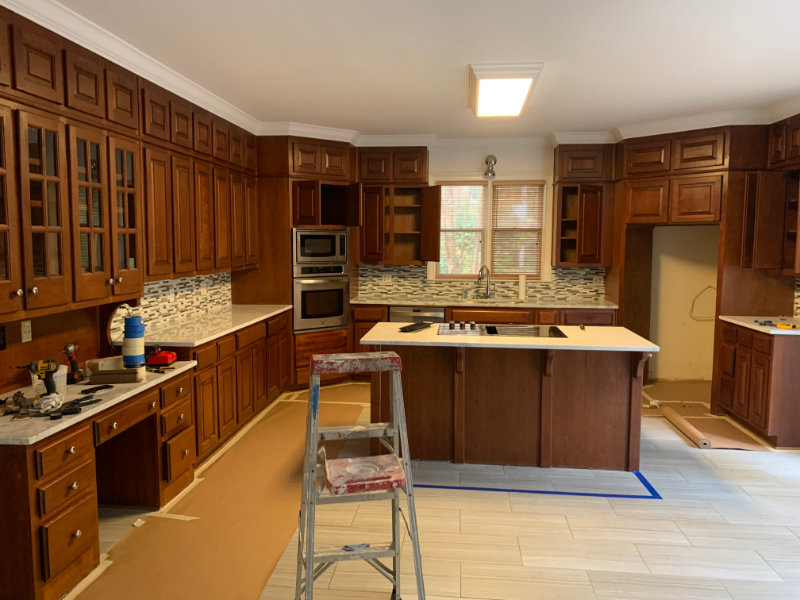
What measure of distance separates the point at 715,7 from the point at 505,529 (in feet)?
9.25

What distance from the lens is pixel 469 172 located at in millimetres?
6035

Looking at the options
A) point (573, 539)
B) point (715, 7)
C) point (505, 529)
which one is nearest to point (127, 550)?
point (505, 529)

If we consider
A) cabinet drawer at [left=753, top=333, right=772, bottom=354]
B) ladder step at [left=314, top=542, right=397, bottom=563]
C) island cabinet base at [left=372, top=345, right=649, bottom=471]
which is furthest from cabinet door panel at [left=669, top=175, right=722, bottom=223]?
ladder step at [left=314, top=542, right=397, bottom=563]

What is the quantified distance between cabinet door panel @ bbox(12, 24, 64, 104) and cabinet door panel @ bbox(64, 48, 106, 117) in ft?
0.19

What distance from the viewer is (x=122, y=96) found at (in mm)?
3146

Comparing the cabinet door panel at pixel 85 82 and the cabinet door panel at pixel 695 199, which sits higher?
the cabinet door panel at pixel 85 82

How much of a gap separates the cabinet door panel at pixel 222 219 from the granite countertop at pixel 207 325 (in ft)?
1.51

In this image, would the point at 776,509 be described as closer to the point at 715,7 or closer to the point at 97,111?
the point at 715,7

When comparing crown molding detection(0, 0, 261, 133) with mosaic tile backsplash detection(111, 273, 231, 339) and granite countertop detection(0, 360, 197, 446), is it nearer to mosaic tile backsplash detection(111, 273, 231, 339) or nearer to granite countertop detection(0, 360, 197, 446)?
mosaic tile backsplash detection(111, 273, 231, 339)

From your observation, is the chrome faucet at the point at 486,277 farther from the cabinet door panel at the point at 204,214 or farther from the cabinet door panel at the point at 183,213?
the cabinet door panel at the point at 183,213

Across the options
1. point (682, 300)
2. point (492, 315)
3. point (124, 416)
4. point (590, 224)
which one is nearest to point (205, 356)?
point (124, 416)

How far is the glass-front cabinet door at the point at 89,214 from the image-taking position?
2.72m

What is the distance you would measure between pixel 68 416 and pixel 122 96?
6.27 feet

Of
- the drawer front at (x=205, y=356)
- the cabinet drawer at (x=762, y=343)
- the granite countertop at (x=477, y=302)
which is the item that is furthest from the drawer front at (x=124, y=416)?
the cabinet drawer at (x=762, y=343)
